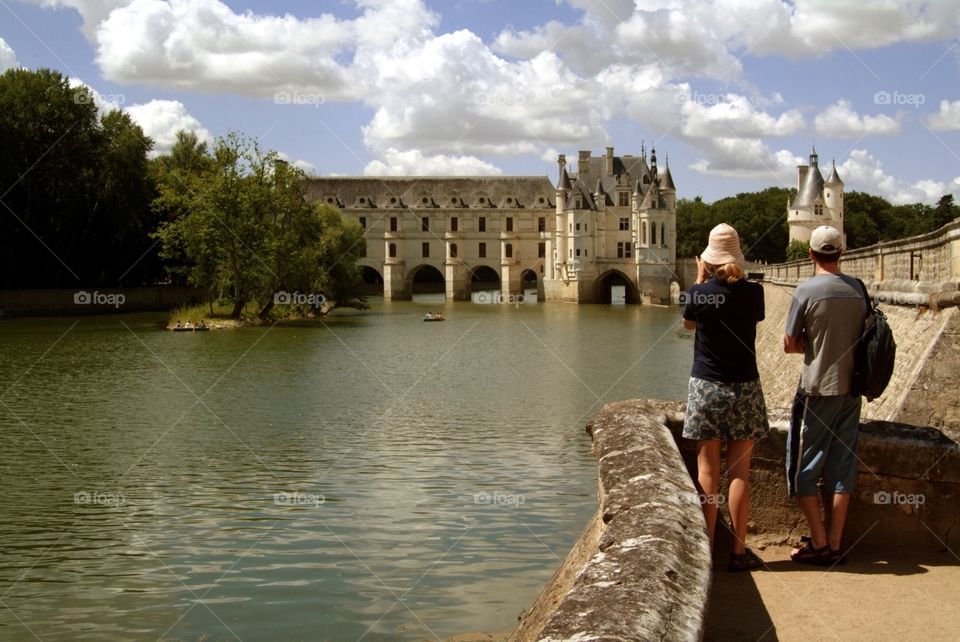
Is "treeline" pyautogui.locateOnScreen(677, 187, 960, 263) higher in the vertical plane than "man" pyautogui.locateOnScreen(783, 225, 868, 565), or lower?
higher

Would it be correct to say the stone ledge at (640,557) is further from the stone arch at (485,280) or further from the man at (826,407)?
the stone arch at (485,280)

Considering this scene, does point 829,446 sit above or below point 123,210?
below

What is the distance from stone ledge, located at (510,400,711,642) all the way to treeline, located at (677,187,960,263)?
3464 inches

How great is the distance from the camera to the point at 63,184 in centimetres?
5172

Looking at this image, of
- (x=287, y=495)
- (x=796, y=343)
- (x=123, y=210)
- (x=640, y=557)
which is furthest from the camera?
(x=123, y=210)

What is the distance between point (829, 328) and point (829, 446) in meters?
0.62

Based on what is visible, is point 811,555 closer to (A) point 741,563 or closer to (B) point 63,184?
(A) point 741,563

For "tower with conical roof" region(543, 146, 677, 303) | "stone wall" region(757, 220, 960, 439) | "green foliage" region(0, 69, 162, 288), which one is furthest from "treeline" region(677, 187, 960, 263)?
"stone wall" region(757, 220, 960, 439)

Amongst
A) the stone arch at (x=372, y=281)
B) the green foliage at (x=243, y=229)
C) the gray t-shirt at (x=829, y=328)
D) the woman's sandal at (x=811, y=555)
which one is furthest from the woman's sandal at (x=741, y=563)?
the stone arch at (x=372, y=281)

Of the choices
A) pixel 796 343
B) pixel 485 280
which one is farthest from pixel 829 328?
pixel 485 280

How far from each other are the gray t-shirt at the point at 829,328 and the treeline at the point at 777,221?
87527 mm

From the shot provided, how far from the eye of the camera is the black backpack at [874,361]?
5500 millimetres

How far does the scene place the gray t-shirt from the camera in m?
5.59

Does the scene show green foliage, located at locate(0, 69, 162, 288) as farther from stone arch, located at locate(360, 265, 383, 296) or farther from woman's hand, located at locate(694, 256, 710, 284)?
woman's hand, located at locate(694, 256, 710, 284)
